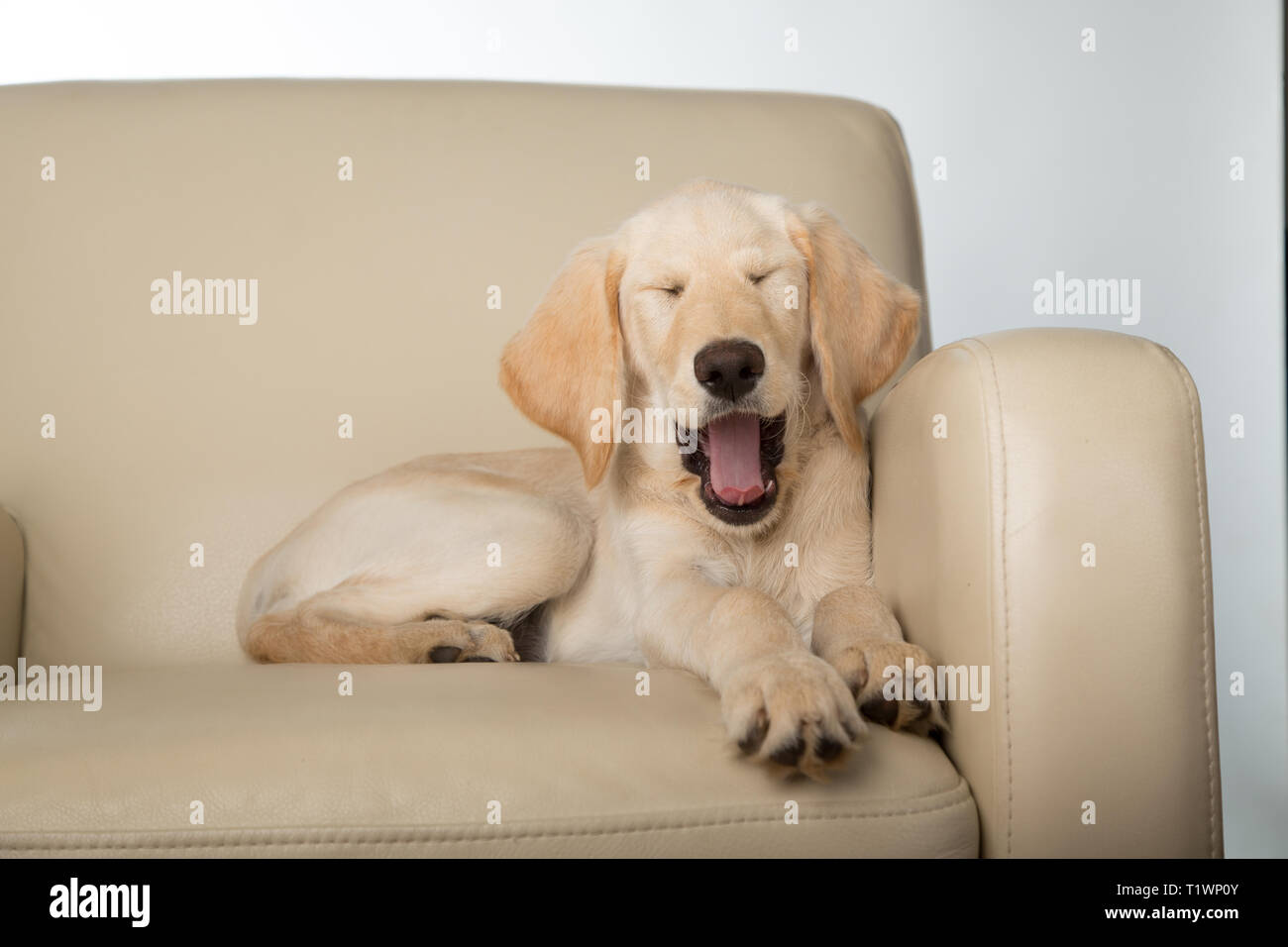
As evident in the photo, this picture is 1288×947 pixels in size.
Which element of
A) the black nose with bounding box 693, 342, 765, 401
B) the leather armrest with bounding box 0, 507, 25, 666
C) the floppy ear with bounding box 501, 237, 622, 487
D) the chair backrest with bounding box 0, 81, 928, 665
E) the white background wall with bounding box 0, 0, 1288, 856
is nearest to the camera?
the black nose with bounding box 693, 342, 765, 401

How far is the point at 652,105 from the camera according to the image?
272 centimetres

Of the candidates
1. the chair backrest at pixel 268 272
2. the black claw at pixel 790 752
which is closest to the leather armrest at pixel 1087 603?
the black claw at pixel 790 752

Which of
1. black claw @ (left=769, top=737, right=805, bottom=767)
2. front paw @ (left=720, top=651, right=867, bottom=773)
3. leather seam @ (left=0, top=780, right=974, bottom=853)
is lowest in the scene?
leather seam @ (left=0, top=780, right=974, bottom=853)

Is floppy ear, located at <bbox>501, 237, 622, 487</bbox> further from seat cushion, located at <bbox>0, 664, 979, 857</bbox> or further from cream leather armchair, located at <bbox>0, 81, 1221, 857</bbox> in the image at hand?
seat cushion, located at <bbox>0, 664, 979, 857</bbox>

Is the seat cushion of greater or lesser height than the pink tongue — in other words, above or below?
below

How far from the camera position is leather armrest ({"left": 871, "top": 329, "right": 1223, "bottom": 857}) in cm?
129

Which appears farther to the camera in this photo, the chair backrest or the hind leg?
the chair backrest

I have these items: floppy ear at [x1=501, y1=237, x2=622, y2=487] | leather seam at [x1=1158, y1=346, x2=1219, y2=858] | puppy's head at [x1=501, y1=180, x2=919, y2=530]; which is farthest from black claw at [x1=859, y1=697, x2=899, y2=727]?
floppy ear at [x1=501, y1=237, x2=622, y2=487]

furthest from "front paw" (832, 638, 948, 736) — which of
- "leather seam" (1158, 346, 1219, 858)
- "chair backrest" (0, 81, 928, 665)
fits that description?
"chair backrest" (0, 81, 928, 665)

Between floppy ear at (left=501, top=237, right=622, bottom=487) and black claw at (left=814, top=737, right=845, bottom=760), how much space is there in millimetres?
782

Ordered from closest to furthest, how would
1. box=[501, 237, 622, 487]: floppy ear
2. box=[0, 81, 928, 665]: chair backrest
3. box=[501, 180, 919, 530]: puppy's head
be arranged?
box=[501, 180, 919, 530]: puppy's head, box=[501, 237, 622, 487]: floppy ear, box=[0, 81, 928, 665]: chair backrest

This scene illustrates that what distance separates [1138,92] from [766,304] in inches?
85.4

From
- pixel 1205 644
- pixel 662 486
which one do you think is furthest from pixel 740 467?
pixel 1205 644
